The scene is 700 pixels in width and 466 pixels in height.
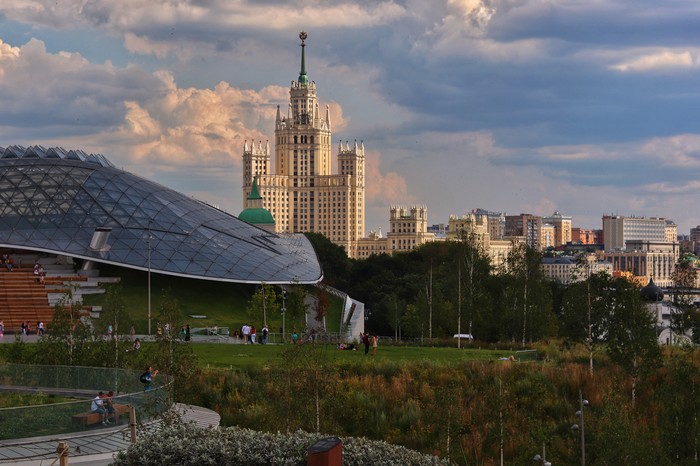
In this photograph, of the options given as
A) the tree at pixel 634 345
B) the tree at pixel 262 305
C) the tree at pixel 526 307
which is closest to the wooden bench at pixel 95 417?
the tree at pixel 634 345

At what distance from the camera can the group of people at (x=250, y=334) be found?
59.3 metres

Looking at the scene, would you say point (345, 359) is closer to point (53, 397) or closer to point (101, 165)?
point (53, 397)

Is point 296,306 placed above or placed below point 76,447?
above

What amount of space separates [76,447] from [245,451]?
445 centimetres

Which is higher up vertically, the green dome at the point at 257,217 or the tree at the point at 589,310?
the green dome at the point at 257,217

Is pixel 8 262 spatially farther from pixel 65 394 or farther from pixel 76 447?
pixel 76 447

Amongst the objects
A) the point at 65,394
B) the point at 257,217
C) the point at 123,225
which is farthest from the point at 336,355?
the point at 257,217

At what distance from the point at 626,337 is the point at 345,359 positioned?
38.4 ft

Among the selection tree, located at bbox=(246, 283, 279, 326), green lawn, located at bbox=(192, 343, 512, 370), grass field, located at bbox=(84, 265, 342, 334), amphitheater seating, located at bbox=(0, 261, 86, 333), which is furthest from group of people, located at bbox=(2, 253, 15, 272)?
green lawn, located at bbox=(192, 343, 512, 370)

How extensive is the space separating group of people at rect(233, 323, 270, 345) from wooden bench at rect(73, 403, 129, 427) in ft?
104

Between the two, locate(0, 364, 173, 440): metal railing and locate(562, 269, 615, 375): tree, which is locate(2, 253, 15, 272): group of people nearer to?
locate(562, 269, 615, 375): tree

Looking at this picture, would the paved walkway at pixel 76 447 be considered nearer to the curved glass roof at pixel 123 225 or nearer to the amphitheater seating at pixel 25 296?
the amphitheater seating at pixel 25 296

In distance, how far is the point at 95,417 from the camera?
1008 inches

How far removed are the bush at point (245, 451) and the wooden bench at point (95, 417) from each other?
6.28 ft
